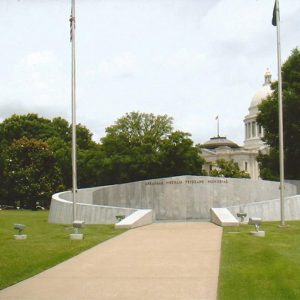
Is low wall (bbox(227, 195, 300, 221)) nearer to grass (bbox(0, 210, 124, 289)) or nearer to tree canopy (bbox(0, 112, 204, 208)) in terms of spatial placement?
grass (bbox(0, 210, 124, 289))

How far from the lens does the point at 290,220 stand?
2467 cm

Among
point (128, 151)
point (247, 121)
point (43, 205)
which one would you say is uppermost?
point (247, 121)

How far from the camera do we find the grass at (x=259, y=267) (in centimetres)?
923

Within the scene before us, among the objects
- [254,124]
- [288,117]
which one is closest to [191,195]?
[288,117]

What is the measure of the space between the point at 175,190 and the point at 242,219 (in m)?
6.82

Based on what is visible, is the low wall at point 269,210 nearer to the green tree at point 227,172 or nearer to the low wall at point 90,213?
the low wall at point 90,213

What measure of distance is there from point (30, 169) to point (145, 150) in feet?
34.6

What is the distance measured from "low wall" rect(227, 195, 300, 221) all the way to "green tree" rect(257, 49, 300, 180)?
520 inches

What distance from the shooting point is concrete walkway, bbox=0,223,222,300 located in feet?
30.2

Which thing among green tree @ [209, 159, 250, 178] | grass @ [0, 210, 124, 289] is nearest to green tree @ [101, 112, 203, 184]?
green tree @ [209, 159, 250, 178]

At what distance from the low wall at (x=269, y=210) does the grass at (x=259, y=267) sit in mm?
6030

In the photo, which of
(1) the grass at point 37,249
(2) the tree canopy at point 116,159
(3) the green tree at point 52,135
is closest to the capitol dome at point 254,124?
(3) the green tree at point 52,135

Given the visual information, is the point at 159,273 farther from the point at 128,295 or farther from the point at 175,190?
the point at 175,190

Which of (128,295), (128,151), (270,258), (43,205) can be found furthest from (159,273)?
(43,205)
